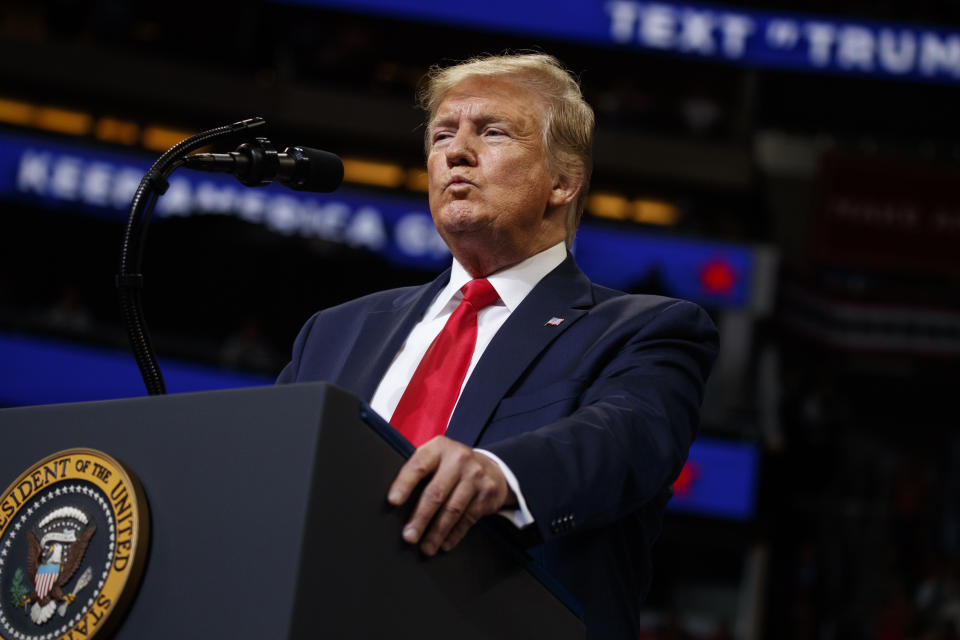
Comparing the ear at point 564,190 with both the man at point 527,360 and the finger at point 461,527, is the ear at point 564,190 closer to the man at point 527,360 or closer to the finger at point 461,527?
the man at point 527,360

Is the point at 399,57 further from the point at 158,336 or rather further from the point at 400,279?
the point at 158,336

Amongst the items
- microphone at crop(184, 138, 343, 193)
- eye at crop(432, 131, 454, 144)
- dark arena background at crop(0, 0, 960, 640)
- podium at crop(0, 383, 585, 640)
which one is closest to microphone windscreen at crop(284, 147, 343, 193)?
microphone at crop(184, 138, 343, 193)

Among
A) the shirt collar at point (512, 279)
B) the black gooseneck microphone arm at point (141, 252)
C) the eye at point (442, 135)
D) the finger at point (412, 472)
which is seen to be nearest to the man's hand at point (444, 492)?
the finger at point (412, 472)

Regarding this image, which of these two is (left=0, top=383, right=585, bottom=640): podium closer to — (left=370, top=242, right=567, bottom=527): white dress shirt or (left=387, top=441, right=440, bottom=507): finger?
(left=387, top=441, right=440, bottom=507): finger

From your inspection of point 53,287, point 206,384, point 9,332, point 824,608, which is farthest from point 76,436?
point 53,287

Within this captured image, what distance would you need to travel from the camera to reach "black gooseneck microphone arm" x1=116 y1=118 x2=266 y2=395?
55.4 inches

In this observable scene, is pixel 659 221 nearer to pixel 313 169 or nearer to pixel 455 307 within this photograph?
pixel 455 307

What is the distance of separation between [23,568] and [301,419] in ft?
1.07

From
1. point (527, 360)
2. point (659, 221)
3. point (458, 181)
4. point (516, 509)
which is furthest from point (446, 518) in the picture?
point (659, 221)

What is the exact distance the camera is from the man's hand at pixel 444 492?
3.36ft

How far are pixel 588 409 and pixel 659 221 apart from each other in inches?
413

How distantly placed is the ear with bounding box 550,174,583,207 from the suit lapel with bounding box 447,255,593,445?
205mm

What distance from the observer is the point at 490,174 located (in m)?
1.88

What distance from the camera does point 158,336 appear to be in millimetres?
9289
